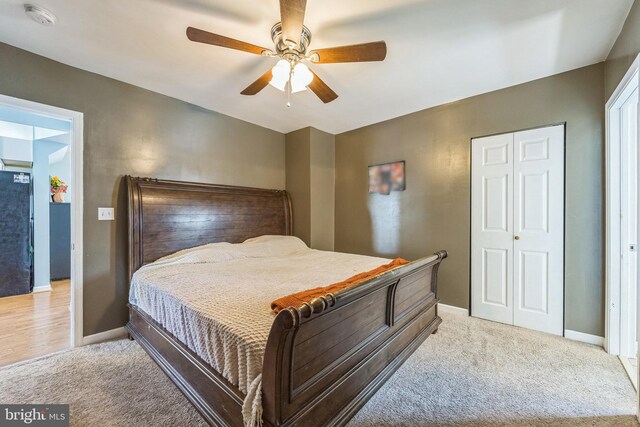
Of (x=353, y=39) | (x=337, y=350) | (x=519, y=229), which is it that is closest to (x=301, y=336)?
(x=337, y=350)

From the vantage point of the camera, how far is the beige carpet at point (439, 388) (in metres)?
1.56

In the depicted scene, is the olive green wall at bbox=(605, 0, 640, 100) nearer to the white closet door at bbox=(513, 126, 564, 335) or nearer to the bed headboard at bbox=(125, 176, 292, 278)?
the white closet door at bbox=(513, 126, 564, 335)

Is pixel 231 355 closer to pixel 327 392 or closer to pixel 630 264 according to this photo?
pixel 327 392

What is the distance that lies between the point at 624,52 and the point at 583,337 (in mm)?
2412

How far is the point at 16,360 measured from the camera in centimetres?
215

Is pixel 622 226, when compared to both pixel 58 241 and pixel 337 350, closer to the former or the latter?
pixel 337 350

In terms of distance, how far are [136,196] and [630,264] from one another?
4.45 metres

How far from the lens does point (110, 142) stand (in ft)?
8.56

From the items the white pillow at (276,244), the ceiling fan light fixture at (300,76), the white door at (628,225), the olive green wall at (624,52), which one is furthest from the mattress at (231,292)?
the olive green wall at (624,52)

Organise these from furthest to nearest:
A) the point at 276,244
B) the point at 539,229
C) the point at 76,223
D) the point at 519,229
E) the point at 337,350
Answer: the point at 276,244, the point at 519,229, the point at 539,229, the point at 76,223, the point at 337,350

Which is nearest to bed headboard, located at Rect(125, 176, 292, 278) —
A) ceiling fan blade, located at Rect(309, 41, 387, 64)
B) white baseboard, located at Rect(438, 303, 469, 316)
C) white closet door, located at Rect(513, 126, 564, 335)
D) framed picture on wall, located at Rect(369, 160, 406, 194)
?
framed picture on wall, located at Rect(369, 160, 406, 194)

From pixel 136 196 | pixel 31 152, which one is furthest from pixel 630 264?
pixel 31 152

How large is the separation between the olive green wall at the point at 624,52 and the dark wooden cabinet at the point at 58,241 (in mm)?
7642

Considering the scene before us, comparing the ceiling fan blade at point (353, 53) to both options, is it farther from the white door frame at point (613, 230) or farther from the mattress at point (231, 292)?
the white door frame at point (613, 230)
